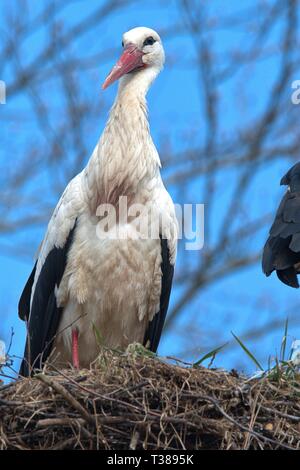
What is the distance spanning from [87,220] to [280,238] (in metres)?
1.12

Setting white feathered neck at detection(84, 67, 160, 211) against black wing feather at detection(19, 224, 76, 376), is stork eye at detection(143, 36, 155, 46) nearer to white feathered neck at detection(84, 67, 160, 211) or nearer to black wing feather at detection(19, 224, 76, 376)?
white feathered neck at detection(84, 67, 160, 211)

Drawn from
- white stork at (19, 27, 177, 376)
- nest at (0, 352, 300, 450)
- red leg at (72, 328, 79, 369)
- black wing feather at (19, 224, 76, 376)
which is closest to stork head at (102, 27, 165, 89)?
white stork at (19, 27, 177, 376)

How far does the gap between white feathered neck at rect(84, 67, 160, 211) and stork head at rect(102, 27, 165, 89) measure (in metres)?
0.13

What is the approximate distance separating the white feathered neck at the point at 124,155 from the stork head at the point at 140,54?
131 mm

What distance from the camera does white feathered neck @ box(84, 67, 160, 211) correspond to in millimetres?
8875

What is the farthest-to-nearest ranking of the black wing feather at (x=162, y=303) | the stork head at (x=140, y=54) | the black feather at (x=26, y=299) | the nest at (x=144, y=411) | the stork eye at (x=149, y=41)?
the stork eye at (x=149, y=41), the stork head at (x=140, y=54), the black feather at (x=26, y=299), the black wing feather at (x=162, y=303), the nest at (x=144, y=411)

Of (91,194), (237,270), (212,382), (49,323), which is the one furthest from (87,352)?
(237,270)

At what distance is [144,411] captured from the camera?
7180 millimetres

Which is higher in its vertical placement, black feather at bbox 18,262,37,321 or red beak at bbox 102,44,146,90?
red beak at bbox 102,44,146,90

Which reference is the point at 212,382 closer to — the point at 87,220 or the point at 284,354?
the point at 284,354

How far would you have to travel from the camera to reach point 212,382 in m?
7.49

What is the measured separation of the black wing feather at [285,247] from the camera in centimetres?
880

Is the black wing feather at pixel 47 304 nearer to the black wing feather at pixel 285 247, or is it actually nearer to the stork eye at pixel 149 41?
the black wing feather at pixel 285 247

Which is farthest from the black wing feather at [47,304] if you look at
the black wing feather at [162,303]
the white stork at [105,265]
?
the black wing feather at [162,303]
